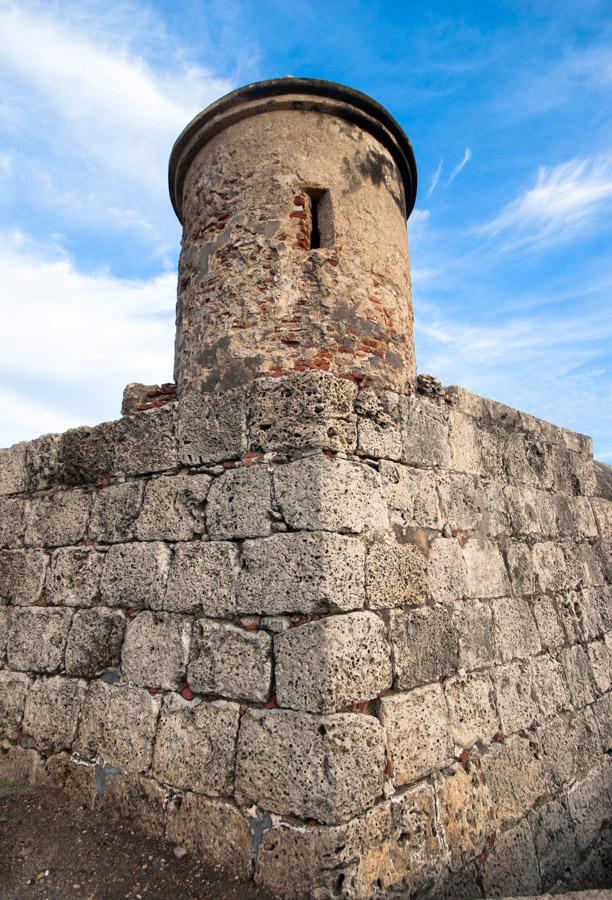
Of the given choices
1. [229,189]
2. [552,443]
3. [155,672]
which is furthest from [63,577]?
[552,443]

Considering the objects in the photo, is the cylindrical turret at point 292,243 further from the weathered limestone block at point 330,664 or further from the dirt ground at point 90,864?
the dirt ground at point 90,864

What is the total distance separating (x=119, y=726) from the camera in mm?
3025

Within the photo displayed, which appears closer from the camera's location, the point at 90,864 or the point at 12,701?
the point at 90,864

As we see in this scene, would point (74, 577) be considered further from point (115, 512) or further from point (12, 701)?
point (12, 701)

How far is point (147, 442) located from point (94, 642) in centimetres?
127

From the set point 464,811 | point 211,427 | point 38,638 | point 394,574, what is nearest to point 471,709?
point 464,811

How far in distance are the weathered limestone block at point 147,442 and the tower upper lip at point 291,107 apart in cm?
215

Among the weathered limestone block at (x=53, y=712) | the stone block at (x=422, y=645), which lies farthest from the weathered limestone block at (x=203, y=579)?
the weathered limestone block at (x=53, y=712)

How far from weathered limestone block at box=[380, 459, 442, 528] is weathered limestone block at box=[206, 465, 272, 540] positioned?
2.13 ft

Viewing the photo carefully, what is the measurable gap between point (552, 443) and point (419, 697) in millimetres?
2791

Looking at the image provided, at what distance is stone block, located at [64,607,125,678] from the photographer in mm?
3203

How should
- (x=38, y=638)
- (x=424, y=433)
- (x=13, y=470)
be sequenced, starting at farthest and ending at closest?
1. (x=13, y=470)
2. (x=38, y=638)
3. (x=424, y=433)

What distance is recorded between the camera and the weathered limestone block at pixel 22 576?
374 centimetres

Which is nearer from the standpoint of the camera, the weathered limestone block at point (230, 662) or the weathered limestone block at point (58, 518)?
the weathered limestone block at point (230, 662)
